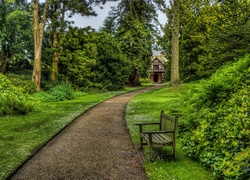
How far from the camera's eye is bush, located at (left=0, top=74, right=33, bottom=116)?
13.8 m

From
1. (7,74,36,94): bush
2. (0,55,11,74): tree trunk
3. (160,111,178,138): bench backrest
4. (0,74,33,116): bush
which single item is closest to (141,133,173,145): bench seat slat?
(160,111,178,138): bench backrest

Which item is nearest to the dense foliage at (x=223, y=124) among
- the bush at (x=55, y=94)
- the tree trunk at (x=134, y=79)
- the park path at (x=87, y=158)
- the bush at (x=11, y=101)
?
the park path at (x=87, y=158)

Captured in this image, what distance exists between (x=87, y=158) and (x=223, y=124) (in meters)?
3.49

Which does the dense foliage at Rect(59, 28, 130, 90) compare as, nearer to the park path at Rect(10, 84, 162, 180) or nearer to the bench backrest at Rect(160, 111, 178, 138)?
the park path at Rect(10, 84, 162, 180)

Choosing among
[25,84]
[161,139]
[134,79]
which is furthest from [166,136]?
[134,79]

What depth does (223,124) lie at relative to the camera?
5.85 m

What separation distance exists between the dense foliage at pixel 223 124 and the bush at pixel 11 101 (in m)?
9.58

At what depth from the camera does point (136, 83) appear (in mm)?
45312

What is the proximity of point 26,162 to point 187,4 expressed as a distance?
31.9 m

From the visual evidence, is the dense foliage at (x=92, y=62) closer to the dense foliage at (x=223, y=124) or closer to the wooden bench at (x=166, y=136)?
the dense foliage at (x=223, y=124)

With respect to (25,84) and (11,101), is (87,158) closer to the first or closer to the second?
(11,101)

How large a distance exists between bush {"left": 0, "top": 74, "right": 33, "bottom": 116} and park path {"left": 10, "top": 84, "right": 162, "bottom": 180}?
5164mm

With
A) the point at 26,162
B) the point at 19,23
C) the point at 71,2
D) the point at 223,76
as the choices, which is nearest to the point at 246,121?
the point at 223,76

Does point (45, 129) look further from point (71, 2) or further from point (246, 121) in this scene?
point (71, 2)
